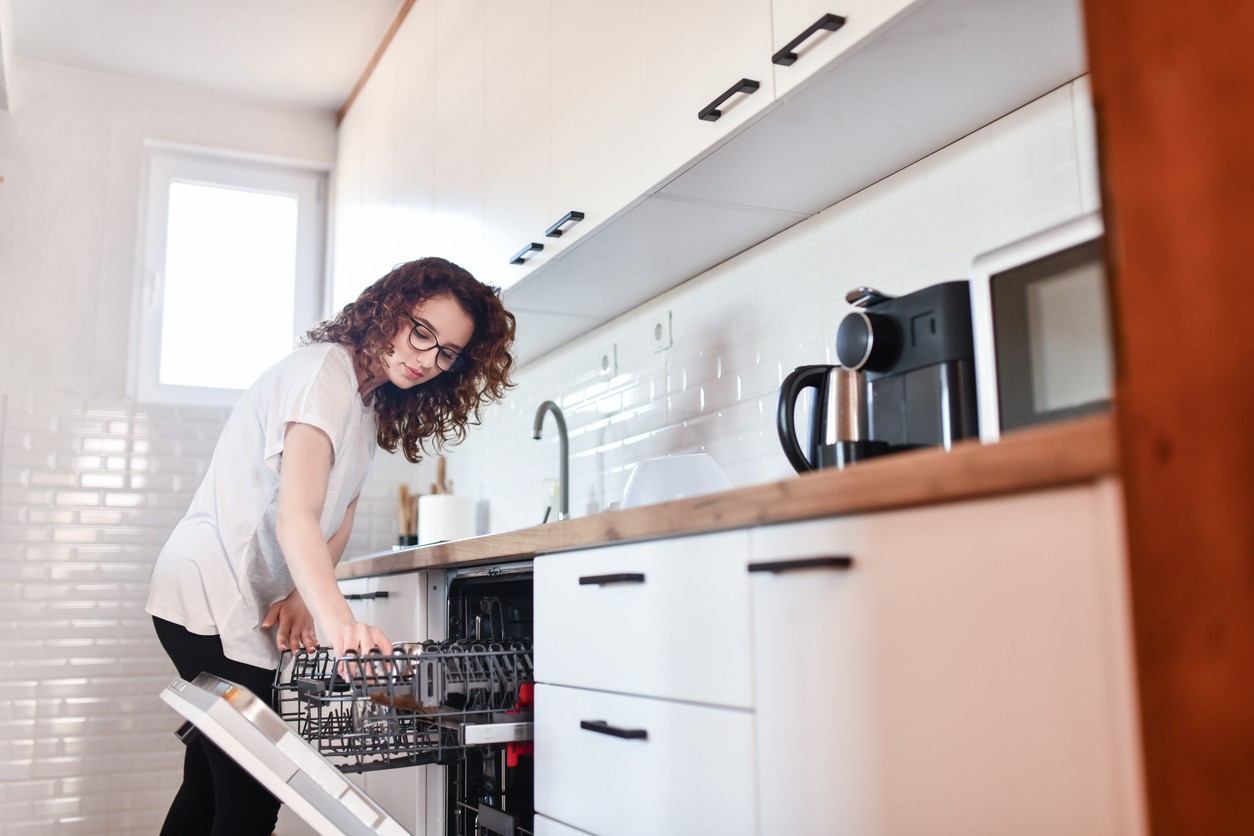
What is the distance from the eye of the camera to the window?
3.87 metres

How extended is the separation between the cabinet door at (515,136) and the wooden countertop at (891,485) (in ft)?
3.52

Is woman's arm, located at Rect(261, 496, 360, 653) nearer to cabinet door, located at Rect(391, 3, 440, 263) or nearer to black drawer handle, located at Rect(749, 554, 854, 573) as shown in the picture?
black drawer handle, located at Rect(749, 554, 854, 573)

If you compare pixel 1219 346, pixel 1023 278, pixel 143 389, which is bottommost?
pixel 1219 346

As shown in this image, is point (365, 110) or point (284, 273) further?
point (284, 273)

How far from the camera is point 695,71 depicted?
178 centimetres

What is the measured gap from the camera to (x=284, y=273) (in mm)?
4188

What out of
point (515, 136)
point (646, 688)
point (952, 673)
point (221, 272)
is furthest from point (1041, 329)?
point (221, 272)

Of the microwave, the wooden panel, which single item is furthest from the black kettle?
the wooden panel

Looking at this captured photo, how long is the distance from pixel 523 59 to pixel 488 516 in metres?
1.58

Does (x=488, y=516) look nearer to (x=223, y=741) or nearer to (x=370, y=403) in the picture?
(x=370, y=403)

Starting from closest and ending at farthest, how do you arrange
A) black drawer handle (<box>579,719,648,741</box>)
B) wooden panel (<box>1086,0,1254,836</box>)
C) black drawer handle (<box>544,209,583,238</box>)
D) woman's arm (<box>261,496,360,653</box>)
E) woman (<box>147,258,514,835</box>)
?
wooden panel (<box>1086,0,1254,836</box>) → black drawer handle (<box>579,719,648,741</box>) → woman (<box>147,258,514,835</box>) → woman's arm (<box>261,496,360,653</box>) → black drawer handle (<box>544,209,583,238</box>)

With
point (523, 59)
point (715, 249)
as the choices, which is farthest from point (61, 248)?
point (715, 249)

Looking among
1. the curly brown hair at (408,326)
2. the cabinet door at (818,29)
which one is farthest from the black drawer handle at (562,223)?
the cabinet door at (818,29)

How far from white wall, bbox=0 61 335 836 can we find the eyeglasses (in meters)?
2.13
